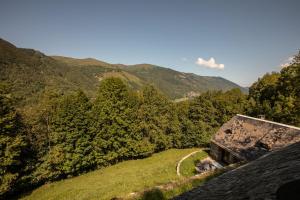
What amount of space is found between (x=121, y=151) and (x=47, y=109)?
14373 mm

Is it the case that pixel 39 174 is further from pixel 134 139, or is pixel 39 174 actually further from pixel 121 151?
pixel 134 139

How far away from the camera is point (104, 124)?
34000 millimetres

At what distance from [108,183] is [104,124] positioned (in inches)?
444

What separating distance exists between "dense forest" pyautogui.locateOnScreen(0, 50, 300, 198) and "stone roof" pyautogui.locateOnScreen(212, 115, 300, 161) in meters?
14.4

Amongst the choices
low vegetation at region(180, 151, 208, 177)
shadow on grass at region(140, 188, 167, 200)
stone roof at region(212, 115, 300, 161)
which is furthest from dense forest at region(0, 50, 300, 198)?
shadow on grass at region(140, 188, 167, 200)

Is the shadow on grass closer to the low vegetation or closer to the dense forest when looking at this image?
the low vegetation

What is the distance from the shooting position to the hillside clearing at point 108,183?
21520 millimetres

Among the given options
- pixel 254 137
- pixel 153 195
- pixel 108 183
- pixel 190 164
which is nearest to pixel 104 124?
pixel 108 183

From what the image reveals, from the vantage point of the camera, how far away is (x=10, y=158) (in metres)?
21.9

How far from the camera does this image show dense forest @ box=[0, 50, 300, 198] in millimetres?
25117

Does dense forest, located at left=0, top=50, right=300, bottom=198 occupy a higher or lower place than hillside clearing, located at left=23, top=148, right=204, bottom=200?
higher

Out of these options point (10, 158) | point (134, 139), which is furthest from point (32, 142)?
point (134, 139)

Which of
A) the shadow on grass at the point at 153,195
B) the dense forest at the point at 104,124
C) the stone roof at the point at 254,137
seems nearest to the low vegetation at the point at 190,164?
the stone roof at the point at 254,137

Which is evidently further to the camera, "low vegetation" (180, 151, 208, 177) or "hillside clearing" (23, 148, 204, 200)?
"low vegetation" (180, 151, 208, 177)
